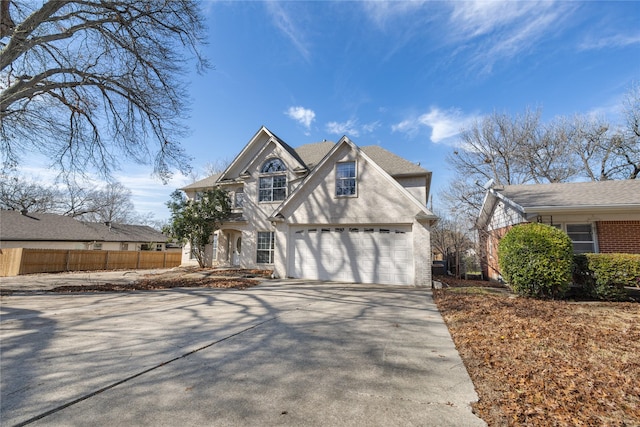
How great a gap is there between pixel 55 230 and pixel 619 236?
137 ft

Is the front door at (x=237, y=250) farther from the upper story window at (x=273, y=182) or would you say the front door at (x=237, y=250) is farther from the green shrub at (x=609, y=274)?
the green shrub at (x=609, y=274)

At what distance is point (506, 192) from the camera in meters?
14.0

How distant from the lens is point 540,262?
329 inches

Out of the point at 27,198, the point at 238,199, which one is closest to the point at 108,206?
the point at 27,198

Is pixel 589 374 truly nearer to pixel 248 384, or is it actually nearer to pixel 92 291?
pixel 248 384

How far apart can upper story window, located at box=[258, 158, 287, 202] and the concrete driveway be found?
35.3 ft

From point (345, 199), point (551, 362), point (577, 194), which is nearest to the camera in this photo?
point (551, 362)

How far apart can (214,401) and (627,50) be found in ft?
60.5

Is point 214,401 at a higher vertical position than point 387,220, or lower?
lower

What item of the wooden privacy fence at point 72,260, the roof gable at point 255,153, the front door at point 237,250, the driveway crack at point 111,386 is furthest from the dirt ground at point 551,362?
the wooden privacy fence at point 72,260

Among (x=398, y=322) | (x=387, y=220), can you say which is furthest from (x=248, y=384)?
(x=387, y=220)

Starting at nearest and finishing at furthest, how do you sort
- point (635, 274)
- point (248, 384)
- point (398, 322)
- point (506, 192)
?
point (248, 384) → point (398, 322) → point (635, 274) → point (506, 192)

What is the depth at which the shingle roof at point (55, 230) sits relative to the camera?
25641 millimetres

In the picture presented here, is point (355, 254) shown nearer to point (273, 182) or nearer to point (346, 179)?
point (346, 179)
